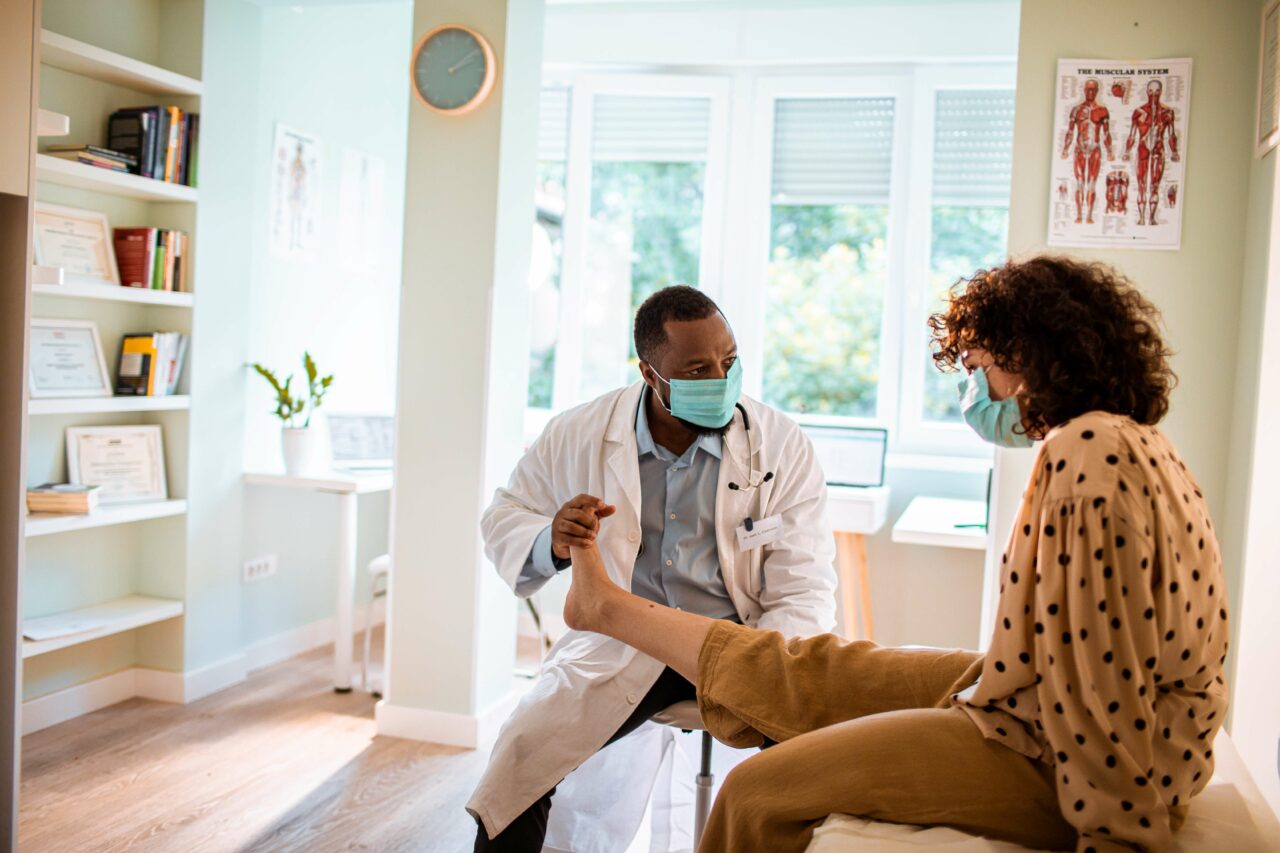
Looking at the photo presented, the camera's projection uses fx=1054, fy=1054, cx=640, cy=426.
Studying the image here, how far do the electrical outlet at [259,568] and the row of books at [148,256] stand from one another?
3.31ft

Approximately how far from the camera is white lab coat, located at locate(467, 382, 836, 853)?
1816 millimetres

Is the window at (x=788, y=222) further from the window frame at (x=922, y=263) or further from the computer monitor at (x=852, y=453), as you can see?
the computer monitor at (x=852, y=453)

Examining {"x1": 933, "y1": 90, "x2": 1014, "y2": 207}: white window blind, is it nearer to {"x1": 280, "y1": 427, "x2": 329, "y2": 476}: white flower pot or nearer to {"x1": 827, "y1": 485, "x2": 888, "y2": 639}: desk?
{"x1": 827, "y1": 485, "x2": 888, "y2": 639}: desk

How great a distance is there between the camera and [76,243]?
307 cm

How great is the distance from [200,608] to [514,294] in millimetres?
1454

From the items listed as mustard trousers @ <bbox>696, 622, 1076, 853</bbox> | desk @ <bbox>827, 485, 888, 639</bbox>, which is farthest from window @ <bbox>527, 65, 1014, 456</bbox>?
mustard trousers @ <bbox>696, 622, 1076, 853</bbox>

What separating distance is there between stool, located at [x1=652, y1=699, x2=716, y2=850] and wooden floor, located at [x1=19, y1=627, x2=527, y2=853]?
0.77 metres

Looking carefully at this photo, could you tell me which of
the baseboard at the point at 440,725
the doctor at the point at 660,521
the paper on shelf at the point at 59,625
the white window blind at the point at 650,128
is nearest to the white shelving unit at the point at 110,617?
the paper on shelf at the point at 59,625

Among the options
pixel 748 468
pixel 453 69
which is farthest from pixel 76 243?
pixel 748 468

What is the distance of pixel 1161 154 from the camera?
252 cm

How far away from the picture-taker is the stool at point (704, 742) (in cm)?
179

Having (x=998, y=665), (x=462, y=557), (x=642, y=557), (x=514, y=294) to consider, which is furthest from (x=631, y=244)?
(x=998, y=665)

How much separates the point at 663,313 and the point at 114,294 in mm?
1806

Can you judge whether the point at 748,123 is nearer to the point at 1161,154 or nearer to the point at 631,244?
the point at 631,244
